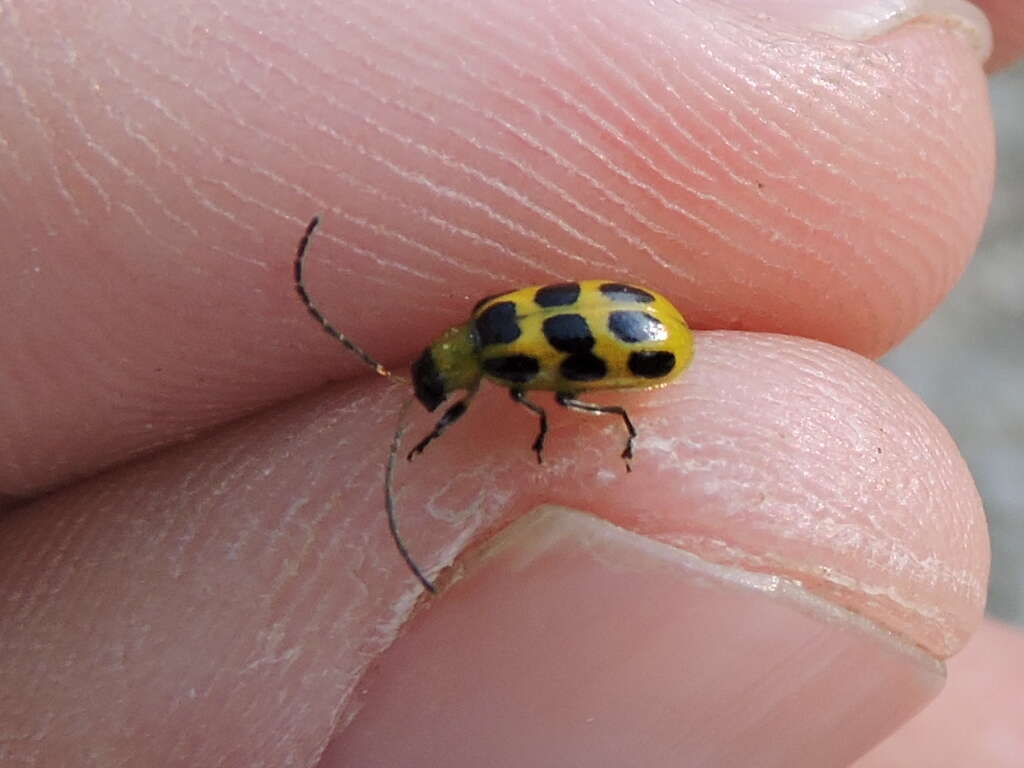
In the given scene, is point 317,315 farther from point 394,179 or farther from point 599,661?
point 599,661

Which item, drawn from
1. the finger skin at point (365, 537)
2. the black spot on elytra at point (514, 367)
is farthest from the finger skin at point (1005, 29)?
the black spot on elytra at point (514, 367)

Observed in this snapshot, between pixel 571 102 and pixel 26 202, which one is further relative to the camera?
Answer: pixel 571 102

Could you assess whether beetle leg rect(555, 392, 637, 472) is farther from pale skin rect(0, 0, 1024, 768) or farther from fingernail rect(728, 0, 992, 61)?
fingernail rect(728, 0, 992, 61)

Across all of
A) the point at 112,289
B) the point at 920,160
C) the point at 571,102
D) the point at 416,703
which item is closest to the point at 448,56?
the point at 571,102

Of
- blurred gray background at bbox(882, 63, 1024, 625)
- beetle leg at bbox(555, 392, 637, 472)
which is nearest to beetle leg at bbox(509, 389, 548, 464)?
beetle leg at bbox(555, 392, 637, 472)

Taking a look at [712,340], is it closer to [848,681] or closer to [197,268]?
[848,681]

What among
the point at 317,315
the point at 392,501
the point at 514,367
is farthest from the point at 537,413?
the point at 317,315

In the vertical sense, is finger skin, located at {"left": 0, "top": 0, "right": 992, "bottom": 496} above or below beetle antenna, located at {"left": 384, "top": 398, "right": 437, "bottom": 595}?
above
